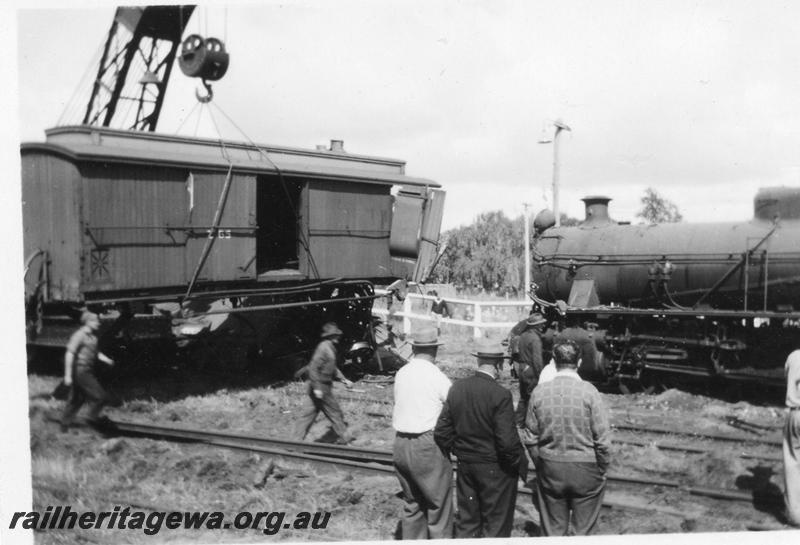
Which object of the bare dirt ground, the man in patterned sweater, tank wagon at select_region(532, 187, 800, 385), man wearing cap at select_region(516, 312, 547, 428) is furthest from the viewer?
tank wagon at select_region(532, 187, 800, 385)

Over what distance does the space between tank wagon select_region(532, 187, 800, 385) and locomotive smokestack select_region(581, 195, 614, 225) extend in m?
0.02

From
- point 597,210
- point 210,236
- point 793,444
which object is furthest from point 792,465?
point 210,236

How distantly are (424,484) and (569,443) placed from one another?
1.25m

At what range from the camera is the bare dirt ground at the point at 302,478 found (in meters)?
6.27

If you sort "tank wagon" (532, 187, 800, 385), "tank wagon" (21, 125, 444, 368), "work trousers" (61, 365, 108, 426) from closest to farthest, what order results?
"work trousers" (61, 365, 108, 426)
"tank wagon" (21, 125, 444, 368)
"tank wagon" (532, 187, 800, 385)

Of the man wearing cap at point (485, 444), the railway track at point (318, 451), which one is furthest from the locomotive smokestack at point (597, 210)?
the man wearing cap at point (485, 444)

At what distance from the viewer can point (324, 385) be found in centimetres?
839

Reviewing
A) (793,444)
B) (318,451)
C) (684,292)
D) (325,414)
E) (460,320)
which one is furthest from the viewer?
(460,320)

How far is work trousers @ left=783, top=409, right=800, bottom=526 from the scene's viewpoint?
19.6 feet

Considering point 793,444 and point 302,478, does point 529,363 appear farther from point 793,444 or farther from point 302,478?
point 793,444

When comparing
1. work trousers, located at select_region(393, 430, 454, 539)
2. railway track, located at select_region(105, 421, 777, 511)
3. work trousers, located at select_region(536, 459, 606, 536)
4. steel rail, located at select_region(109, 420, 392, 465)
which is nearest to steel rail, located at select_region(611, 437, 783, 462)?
railway track, located at select_region(105, 421, 777, 511)

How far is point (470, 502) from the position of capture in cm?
538

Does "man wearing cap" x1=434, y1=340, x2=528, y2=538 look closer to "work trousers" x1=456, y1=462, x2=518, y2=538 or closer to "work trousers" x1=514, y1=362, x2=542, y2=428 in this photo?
"work trousers" x1=456, y1=462, x2=518, y2=538

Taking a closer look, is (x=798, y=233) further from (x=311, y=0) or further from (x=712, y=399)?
(x=311, y=0)
